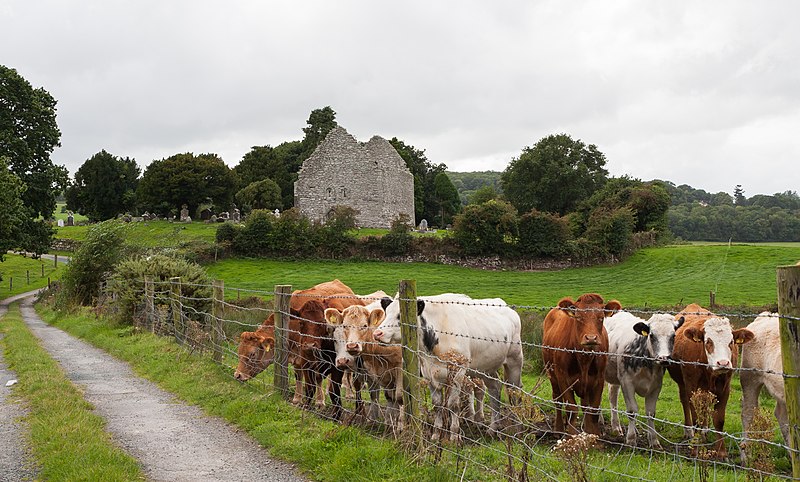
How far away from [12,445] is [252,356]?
11.6 ft

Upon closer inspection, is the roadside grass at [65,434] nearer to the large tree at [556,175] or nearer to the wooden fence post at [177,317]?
the wooden fence post at [177,317]

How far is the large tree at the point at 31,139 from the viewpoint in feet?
125

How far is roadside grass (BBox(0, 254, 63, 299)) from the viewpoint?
1734 inches

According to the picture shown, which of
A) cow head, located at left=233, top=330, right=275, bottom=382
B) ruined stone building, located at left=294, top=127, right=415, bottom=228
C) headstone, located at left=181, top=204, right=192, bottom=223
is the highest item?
ruined stone building, located at left=294, top=127, right=415, bottom=228

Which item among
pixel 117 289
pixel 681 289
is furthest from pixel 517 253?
pixel 117 289

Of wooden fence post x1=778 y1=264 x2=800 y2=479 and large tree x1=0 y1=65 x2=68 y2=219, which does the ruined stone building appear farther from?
wooden fence post x1=778 y1=264 x2=800 y2=479

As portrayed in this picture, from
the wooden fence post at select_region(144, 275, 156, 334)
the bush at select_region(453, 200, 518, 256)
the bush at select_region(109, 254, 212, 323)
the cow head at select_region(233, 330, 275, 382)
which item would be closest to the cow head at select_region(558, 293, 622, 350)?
the cow head at select_region(233, 330, 275, 382)

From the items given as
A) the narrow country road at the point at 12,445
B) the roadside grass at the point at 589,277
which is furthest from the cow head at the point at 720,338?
the roadside grass at the point at 589,277

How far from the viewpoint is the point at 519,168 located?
7000cm

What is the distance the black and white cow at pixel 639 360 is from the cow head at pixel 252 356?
476 cm

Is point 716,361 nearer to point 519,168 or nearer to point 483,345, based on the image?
point 483,345

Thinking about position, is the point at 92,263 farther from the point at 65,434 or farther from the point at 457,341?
the point at 457,341

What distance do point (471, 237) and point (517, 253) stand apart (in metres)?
3.45

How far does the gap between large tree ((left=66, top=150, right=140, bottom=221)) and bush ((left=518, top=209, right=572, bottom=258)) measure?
41912mm
